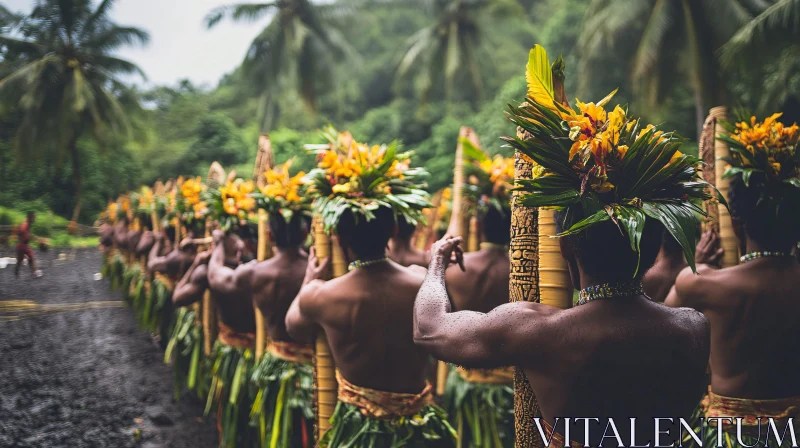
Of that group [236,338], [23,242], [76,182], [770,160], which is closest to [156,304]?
[23,242]

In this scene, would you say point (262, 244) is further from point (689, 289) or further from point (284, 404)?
point (689, 289)

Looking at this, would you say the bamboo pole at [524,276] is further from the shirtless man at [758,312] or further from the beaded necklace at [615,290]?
the shirtless man at [758,312]

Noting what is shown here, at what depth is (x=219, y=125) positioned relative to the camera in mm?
28703

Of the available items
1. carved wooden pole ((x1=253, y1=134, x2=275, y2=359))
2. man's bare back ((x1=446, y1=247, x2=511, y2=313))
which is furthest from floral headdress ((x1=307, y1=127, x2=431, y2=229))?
carved wooden pole ((x1=253, y1=134, x2=275, y2=359))

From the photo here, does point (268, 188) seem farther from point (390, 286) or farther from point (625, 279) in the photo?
point (625, 279)

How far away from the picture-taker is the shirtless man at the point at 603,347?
1.70 m

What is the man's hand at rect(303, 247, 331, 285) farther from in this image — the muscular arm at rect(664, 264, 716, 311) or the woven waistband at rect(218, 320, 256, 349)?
the woven waistband at rect(218, 320, 256, 349)

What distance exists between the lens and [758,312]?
2688 millimetres

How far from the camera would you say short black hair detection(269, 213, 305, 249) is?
4129mm

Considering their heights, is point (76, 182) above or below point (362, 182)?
above

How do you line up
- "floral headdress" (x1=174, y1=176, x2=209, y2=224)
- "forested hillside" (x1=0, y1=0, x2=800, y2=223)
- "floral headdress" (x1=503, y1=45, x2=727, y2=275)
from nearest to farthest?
"floral headdress" (x1=503, y1=45, x2=727, y2=275) → "floral headdress" (x1=174, y1=176, x2=209, y2=224) → "forested hillside" (x1=0, y1=0, x2=800, y2=223)

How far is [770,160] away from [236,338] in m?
4.33

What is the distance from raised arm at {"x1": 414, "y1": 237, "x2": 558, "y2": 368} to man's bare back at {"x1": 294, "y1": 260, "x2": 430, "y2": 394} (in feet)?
3.29

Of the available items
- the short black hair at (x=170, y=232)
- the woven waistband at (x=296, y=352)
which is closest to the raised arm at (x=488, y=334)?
the woven waistband at (x=296, y=352)
